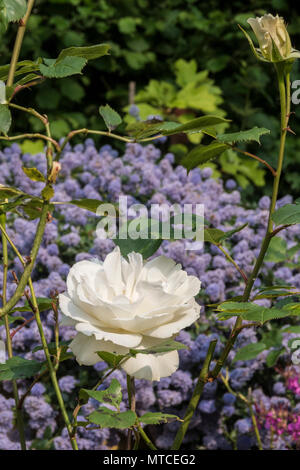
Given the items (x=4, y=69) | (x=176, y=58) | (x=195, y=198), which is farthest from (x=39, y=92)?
(x=4, y=69)

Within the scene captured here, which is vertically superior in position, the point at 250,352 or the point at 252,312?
the point at 252,312

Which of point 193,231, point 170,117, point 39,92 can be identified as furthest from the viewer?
point 39,92

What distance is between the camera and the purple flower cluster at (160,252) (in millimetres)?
1624

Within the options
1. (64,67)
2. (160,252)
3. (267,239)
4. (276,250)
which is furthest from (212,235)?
(160,252)

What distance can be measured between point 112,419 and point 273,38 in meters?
0.47

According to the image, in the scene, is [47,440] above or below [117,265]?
below

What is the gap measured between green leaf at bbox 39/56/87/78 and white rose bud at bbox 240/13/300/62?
20cm

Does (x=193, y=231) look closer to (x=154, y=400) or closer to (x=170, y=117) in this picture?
Answer: (x=154, y=400)

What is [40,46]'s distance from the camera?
3777 millimetres

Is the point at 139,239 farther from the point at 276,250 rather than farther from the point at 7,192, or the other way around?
the point at 276,250

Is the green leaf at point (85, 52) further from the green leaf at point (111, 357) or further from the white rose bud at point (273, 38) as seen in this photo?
the green leaf at point (111, 357)

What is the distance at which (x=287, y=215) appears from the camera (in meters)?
0.72

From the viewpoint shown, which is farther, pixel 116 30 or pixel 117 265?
pixel 116 30

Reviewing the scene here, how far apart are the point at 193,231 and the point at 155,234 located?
0.06 metres
